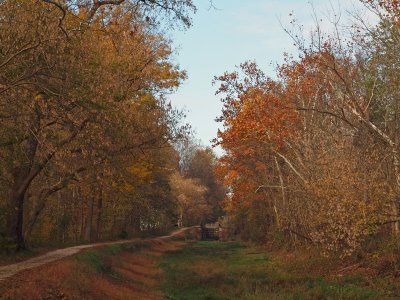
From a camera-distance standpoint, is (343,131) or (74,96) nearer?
(74,96)

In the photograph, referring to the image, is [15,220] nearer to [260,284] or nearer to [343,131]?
[260,284]

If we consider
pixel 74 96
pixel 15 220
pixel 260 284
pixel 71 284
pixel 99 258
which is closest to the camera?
pixel 74 96

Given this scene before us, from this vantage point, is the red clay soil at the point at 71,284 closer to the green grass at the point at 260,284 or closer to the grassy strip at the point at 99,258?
the grassy strip at the point at 99,258

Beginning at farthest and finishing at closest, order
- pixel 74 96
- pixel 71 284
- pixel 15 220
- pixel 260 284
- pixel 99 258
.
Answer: pixel 99 258
pixel 15 220
pixel 260 284
pixel 71 284
pixel 74 96

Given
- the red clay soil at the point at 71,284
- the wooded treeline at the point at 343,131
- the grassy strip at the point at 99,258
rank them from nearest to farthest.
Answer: the red clay soil at the point at 71,284 → the wooded treeline at the point at 343,131 → the grassy strip at the point at 99,258

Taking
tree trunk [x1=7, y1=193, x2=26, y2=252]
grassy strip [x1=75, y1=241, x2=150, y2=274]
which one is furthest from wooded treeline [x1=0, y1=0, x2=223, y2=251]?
grassy strip [x1=75, y1=241, x2=150, y2=274]

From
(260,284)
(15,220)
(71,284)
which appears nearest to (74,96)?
(71,284)

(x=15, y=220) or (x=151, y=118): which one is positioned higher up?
(x=151, y=118)

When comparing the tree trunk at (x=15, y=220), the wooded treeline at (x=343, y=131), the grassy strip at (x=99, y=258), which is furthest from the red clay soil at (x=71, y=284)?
the wooded treeline at (x=343, y=131)

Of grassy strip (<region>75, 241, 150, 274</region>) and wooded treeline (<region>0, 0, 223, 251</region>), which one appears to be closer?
wooded treeline (<region>0, 0, 223, 251</region>)

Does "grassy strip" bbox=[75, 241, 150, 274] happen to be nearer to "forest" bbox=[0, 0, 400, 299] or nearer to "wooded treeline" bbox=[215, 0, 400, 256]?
"forest" bbox=[0, 0, 400, 299]

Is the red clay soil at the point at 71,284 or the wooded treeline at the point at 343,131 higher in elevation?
the wooded treeline at the point at 343,131

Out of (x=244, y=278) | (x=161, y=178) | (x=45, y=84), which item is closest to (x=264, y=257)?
(x=244, y=278)

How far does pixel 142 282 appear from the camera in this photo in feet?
77.7
